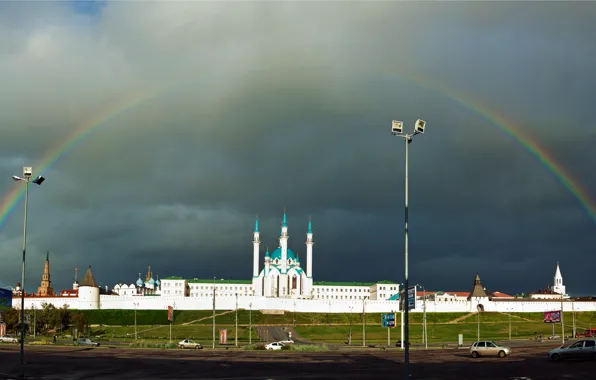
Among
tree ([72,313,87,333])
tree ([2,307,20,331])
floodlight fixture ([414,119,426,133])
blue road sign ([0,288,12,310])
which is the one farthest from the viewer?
blue road sign ([0,288,12,310])

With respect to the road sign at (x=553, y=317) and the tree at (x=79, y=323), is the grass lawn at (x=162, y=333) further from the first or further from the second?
the road sign at (x=553, y=317)

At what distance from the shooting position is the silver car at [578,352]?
53.3 meters

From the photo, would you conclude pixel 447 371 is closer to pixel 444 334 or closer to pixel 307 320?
pixel 444 334

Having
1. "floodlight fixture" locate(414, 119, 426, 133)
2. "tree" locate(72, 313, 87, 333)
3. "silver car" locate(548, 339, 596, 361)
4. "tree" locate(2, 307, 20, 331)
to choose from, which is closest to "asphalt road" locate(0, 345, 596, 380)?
"silver car" locate(548, 339, 596, 361)

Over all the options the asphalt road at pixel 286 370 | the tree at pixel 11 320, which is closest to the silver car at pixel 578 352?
the asphalt road at pixel 286 370

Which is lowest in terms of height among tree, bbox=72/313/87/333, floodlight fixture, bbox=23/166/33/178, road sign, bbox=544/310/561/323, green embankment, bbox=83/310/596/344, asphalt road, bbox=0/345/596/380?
green embankment, bbox=83/310/596/344

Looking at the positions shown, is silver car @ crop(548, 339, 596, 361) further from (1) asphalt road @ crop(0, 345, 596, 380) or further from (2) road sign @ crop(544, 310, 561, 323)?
(2) road sign @ crop(544, 310, 561, 323)

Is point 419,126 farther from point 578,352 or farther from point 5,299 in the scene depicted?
point 5,299

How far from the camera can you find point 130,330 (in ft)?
538

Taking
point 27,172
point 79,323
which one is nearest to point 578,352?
point 27,172

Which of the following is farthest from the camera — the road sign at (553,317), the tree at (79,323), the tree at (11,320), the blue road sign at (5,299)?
the blue road sign at (5,299)

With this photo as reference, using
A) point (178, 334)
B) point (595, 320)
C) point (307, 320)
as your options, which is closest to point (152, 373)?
point (178, 334)

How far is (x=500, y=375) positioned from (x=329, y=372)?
11097 mm

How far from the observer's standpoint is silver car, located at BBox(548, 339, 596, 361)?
175ft
